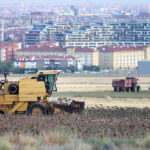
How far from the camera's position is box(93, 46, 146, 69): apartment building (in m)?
116

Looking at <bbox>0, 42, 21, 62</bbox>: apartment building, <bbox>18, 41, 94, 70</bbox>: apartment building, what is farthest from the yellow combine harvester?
<bbox>0, 42, 21, 62</bbox>: apartment building

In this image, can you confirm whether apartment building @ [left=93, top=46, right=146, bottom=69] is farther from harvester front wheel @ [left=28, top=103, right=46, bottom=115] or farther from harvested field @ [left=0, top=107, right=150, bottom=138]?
harvested field @ [left=0, top=107, right=150, bottom=138]

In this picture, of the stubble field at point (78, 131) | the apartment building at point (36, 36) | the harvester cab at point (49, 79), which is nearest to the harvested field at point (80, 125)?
the stubble field at point (78, 131)

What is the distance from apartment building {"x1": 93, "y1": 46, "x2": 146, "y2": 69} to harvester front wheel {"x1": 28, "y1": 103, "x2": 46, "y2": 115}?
91065 millimetres

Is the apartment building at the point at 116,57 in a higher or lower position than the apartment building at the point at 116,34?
lower

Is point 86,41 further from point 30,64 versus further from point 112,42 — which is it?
point 30,64

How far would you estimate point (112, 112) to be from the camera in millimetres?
24312

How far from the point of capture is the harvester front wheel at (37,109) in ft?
72.8

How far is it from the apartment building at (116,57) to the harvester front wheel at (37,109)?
299 feet

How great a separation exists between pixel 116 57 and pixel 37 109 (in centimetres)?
9542

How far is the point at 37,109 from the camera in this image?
2230 centimetres

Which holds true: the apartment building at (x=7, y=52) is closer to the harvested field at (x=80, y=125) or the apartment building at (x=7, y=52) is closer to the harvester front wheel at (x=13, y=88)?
the harvester front wheel at (x=13, y=88)

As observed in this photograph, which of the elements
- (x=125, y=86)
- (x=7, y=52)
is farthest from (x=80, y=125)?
(x=7, y=52)

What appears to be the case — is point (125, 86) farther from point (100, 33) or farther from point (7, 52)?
point (100, 33)
